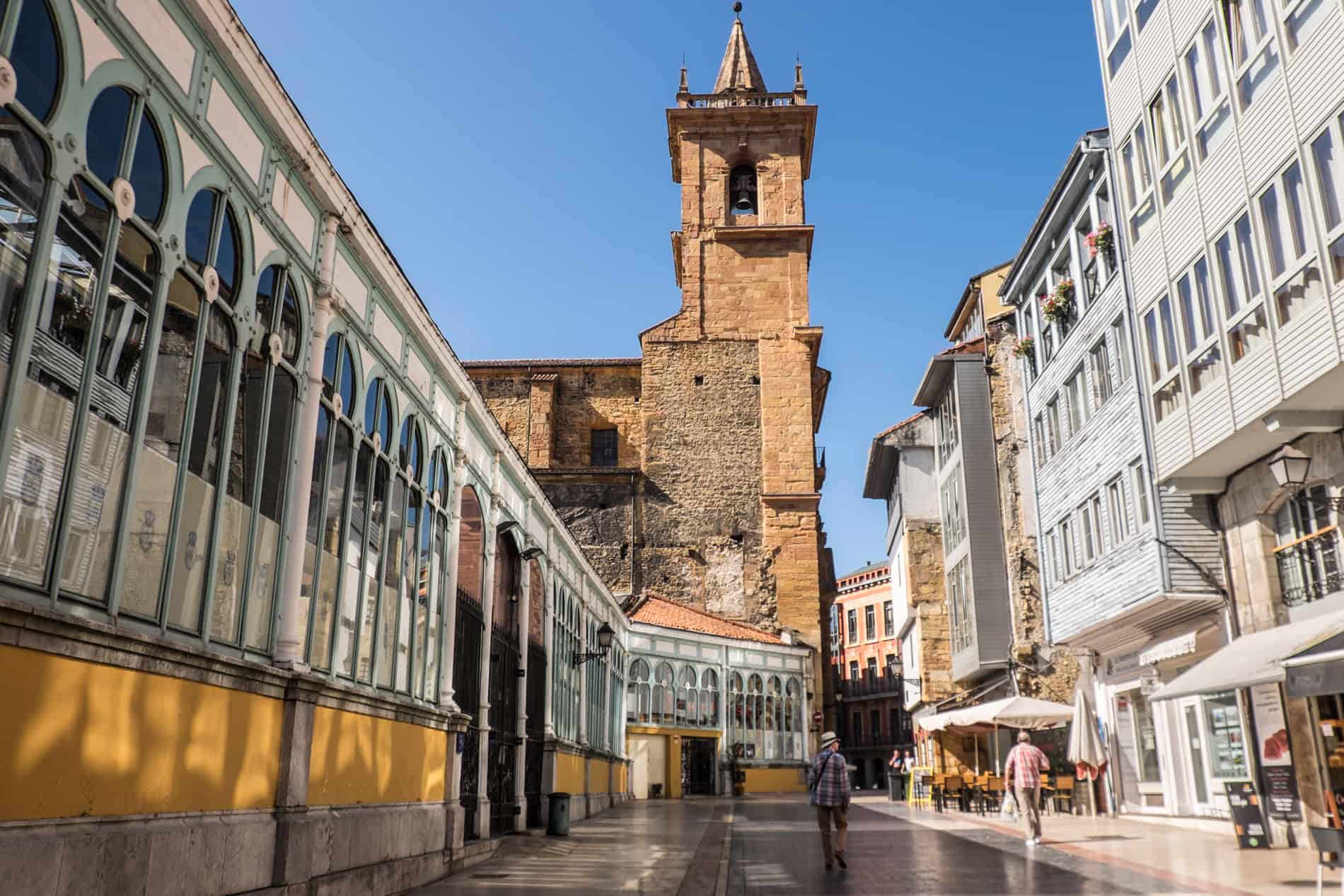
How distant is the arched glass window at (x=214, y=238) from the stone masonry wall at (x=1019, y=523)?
69.2 feet

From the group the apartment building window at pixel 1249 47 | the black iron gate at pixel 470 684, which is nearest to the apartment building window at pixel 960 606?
the apartment building window at pixel 1249 47

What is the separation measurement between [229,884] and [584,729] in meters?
18.1

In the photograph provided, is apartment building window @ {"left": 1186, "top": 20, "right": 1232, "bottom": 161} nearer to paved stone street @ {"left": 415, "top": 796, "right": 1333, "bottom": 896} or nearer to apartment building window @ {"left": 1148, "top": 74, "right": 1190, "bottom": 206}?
apartment building window @ {"left": 1148, "top": 74, "right": 1190, "bottom": 206}

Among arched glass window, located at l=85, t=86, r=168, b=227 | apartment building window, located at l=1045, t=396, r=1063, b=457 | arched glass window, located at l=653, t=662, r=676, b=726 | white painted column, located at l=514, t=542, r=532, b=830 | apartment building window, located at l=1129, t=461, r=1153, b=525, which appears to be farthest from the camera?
arched glass window, located at l=653, t=662, r=676, b=726

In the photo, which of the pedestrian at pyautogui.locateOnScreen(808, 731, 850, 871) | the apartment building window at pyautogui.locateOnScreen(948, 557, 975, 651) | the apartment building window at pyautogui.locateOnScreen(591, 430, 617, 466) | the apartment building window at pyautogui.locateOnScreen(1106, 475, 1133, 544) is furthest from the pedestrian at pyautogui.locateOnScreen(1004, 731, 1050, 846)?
the apartment building window at pyautogui.locateOnScreen(591, 430, 617, 466)

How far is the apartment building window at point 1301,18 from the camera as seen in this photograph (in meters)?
12.1

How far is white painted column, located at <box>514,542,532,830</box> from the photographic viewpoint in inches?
683

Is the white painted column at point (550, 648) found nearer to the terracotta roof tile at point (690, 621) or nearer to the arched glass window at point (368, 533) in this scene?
the arched glass window at point (368, 533)

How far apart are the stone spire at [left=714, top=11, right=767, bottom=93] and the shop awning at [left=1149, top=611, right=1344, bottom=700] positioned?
1584 inches

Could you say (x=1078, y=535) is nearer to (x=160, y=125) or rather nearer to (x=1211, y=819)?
(x=1211, y=819)

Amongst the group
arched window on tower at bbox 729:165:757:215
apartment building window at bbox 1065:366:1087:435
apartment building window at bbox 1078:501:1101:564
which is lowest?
apartment building window at bbox 1078:501:1101:564

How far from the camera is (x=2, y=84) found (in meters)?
4.89

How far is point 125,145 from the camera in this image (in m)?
6.10

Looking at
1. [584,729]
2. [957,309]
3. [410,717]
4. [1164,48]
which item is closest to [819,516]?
[957,309]
